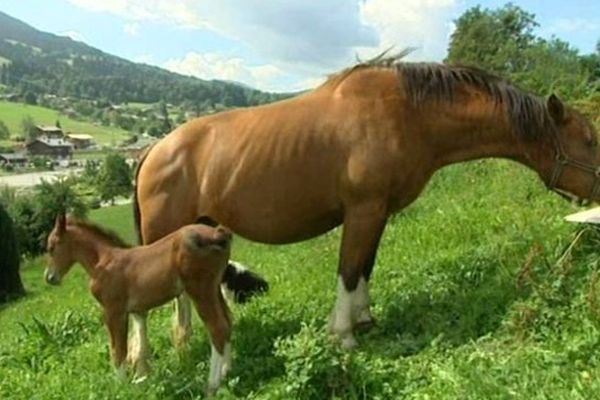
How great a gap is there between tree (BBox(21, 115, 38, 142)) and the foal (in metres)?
158

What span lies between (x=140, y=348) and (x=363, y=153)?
2540 millimetres

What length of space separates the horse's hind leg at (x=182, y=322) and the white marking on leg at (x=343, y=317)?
1.51m

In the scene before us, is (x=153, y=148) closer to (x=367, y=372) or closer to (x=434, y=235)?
(x=367, y=372)

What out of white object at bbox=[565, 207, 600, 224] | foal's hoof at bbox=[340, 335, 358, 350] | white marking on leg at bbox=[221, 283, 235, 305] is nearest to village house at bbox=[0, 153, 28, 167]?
white marking on leg at bbox=[221, 283, 235, 305]

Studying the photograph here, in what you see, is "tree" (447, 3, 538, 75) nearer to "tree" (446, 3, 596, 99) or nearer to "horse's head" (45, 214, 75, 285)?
"tree" (446, 3, 596, 99)

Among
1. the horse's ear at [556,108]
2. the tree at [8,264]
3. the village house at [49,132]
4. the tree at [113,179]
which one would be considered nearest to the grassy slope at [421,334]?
the horse's ear at [556,108]

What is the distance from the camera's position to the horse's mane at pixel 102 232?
705cm

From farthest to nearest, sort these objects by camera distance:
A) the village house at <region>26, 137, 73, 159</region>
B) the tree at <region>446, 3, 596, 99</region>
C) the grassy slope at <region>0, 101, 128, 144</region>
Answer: the grassy slope at <region>0, 101, 128, 144</region> < the village house at <region>26, 137, 73, 159</region> < the tree at <region>446, 3, 596, 99</region>

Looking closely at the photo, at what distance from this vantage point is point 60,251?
705 centimetres

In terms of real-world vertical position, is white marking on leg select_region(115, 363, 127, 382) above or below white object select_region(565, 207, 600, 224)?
below

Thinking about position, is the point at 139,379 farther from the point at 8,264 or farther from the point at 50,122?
the point at 50,122

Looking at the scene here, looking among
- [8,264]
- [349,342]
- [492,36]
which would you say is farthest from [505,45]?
[349,342]

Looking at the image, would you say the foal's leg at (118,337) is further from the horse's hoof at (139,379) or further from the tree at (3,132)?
the tree at (3,132)

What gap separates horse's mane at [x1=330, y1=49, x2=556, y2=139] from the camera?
6453 mm
